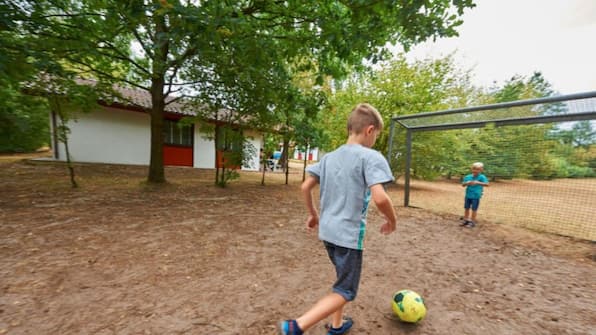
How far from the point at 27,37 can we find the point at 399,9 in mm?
6616

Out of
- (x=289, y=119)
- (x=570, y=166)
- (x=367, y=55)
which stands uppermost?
(x=367, y=55)

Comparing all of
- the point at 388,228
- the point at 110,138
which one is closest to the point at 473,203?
the point at 388,228

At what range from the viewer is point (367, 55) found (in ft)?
16.0

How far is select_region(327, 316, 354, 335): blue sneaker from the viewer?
1850 millimetres

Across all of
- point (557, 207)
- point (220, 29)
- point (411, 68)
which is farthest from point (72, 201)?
point (411, 68)

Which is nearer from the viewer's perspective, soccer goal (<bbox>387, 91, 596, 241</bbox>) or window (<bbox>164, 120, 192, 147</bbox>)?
soccer goal (<bbox>387, 91, 596, 241</bbox>)

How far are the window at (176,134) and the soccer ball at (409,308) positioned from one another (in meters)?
13.4

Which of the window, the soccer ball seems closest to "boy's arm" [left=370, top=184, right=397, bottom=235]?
the soccer ball

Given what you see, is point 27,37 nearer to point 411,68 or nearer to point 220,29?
point 220,29

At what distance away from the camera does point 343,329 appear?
73.9 inches

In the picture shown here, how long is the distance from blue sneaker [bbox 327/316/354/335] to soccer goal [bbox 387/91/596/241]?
4951 mm

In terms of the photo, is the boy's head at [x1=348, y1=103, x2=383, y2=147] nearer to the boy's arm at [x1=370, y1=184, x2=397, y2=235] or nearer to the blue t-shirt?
the boy's arm at [x1=370, y1=184, x2=397, y2=235]

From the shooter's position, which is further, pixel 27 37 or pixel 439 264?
pixel 27 37

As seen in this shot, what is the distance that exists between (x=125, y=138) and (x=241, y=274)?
12.6 meters
